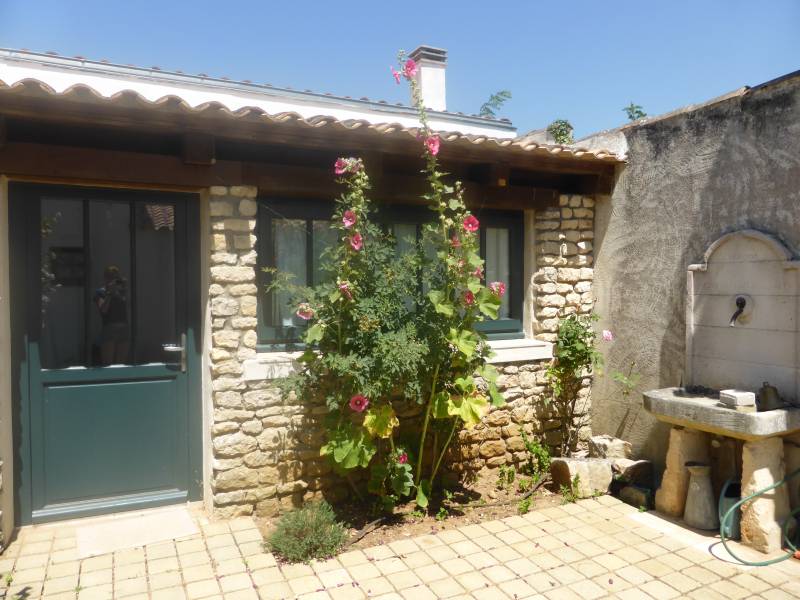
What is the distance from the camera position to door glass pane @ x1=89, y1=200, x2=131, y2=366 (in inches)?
179

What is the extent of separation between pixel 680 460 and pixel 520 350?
1691mm

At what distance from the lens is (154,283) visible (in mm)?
4734

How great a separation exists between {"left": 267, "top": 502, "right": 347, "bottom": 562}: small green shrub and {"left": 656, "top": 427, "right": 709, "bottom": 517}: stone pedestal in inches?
105

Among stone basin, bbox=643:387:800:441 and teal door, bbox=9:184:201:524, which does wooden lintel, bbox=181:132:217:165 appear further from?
stone basin, bbox=643:387:800:441

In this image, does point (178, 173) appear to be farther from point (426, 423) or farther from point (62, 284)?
point (426, 423)

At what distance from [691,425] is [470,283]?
1.98 meters

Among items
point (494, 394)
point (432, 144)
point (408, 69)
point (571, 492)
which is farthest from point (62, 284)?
point (571, 492)

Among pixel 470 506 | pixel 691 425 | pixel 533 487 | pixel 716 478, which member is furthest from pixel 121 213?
pixel 716 478

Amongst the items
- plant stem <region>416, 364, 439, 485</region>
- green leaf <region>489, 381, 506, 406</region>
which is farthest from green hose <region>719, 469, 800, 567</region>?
plant stem <region>416, 364, 439, 485</region>

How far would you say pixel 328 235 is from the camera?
521 cm

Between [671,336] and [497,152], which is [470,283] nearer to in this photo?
[497,152]

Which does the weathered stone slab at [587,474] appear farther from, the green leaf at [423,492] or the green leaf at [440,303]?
the green leaf at [440,303]

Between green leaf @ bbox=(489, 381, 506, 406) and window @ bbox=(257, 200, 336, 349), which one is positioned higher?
window @ bbox=(257, 200, 336, 349)

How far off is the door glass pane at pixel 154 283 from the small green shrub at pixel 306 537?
1607 mm
